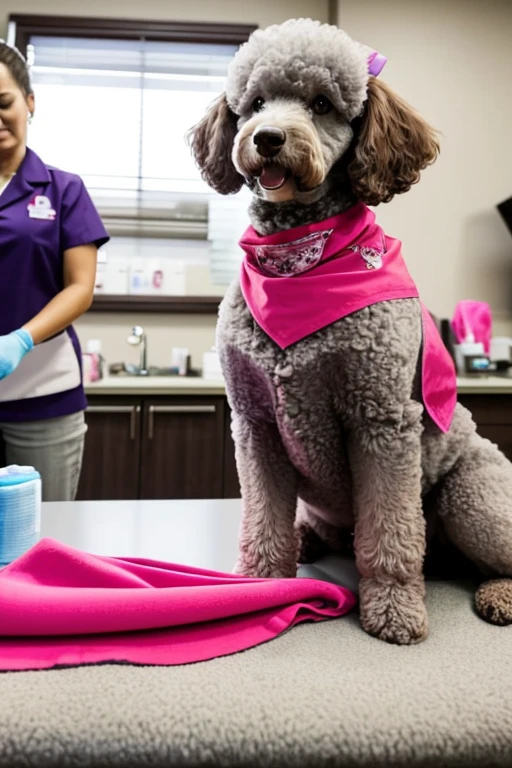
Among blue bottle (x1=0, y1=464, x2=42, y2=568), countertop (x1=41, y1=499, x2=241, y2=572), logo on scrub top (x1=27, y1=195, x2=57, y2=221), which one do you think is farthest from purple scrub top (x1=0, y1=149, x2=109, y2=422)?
blue bottle (x1=0, y1=464, x2=42, y2=568)

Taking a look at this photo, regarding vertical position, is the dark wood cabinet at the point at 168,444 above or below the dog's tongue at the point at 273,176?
below

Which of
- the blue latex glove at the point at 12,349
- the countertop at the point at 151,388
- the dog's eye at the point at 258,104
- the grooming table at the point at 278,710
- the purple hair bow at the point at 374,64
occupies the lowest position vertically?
the grooming table at the point at 278,710

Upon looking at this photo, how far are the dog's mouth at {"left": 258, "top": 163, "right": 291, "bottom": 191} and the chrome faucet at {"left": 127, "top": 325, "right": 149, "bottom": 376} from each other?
2.12 meters

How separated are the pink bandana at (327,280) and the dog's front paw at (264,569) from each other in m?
0.27

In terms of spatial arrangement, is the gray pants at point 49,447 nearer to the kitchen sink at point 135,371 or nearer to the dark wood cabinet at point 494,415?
the kitchen sink at point 135,371

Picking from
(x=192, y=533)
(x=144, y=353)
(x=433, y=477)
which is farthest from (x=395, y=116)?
(x=144, y=353)

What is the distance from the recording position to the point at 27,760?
1.50 ft

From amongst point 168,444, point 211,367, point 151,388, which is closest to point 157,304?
point 211,367

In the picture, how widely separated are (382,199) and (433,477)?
356 mm

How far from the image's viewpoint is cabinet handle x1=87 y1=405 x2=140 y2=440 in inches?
90.0

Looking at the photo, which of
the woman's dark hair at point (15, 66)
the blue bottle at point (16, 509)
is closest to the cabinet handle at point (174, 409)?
the woman's dark hair at point (15, 66)

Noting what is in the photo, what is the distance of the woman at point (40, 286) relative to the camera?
4.27 ft

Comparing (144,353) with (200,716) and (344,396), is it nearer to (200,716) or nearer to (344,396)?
(344,396)

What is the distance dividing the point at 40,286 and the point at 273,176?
0.87 m
